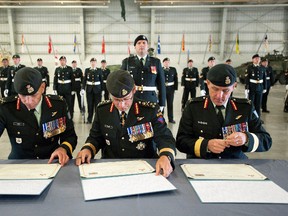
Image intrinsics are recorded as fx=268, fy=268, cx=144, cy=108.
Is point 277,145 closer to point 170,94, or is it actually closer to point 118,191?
point 170,94

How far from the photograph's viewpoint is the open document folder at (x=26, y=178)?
1095mm

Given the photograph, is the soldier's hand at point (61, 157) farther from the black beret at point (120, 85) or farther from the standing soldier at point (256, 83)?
the standing soldier at point (256, 83)

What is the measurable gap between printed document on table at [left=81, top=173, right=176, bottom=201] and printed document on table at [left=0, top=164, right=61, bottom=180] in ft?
0.67

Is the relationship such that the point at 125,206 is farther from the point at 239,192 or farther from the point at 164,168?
the point at 239,192

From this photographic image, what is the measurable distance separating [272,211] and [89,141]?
1176 mm

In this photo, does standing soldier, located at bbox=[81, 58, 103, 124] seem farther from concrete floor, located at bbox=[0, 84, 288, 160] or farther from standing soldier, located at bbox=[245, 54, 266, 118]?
standing soldier, located at bbox=[245, 54, 266, 118]

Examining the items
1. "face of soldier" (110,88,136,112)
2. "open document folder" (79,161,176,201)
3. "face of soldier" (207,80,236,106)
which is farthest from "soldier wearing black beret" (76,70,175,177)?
"face of soldier" (207,80,236,106)

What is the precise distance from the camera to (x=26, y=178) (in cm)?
123

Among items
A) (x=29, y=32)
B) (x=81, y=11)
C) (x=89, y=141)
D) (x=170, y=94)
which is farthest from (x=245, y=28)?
(x=89, y=141)

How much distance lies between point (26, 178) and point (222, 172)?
94 centimetres

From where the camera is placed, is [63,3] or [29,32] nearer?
[63,3]

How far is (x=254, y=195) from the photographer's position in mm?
1085

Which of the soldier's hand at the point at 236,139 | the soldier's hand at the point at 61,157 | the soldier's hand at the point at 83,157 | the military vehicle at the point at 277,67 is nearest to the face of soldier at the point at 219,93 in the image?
the soldier's hand at the point at 236,139

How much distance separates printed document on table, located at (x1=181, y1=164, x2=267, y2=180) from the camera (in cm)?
127
